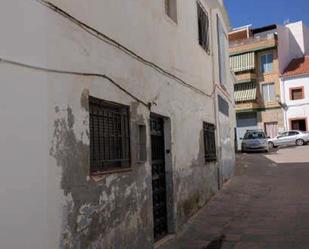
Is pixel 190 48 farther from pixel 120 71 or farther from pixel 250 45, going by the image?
pixel 250 45

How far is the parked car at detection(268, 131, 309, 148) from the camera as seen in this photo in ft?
118

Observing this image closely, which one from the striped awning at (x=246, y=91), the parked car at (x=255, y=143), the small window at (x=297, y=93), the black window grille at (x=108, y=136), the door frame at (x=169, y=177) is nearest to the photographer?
the black window grille at (x=108, y=136)

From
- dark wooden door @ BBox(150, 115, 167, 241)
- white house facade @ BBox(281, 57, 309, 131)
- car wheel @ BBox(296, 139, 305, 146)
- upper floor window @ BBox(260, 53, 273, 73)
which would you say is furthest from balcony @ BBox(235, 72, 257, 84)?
dark wooden door @ BBox(150, 115, 167, 241)

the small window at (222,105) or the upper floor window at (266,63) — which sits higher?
the upper floor window at (266,63)

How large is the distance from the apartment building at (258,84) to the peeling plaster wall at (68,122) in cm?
3455

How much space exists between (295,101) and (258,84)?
→ 3915 millimetres

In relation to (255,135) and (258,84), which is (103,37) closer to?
(255,135)

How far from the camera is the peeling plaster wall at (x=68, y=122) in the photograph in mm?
4293

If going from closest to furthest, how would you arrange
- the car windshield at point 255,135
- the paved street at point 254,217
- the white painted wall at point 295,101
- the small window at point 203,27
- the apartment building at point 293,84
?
the paved street at point 254,217 → the small window at point 203,27 → the car windshield at point 255,135 → the white painted wall at point 295,101 → the apartment building at point 293,84

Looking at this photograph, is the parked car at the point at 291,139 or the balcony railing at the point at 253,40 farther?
the balcony railing at the point at 253,40

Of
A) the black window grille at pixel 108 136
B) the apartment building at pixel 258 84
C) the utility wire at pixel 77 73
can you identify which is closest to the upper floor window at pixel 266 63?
the apartment building at pixel 258 84

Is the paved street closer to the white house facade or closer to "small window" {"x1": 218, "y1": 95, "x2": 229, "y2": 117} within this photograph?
"small window" {"x1": 218, "y1": 95, "x2": 229, "y2": 117}

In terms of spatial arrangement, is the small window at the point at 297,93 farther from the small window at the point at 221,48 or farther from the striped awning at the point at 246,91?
the small window at the point at 221,48

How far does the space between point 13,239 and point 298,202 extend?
32.4 feet
